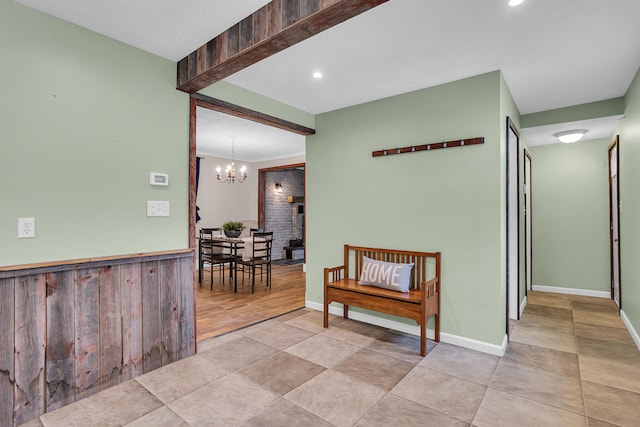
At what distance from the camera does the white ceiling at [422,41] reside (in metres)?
1.98

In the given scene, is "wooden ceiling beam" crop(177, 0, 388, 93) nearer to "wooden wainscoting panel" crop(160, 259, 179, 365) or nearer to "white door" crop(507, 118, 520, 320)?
"wooden wainscoting panel" crop(160, 259, 179, 365)

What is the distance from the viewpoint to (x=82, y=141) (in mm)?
2219

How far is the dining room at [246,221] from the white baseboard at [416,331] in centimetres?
64

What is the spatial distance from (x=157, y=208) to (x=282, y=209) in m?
5.95

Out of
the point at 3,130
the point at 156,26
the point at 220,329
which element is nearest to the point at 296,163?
the point at 220,329

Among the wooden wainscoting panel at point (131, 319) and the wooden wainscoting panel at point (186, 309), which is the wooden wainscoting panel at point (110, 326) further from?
the wooden wainscoting panel at point (186, 309)

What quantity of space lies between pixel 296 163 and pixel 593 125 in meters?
4.90

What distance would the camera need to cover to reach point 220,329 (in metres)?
3.36

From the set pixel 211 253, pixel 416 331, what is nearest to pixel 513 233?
pixel 416 331

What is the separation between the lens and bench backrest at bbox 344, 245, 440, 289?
3.16 m

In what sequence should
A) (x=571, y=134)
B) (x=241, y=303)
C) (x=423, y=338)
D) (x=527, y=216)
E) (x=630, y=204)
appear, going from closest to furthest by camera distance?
(x=423, y=338) < (x=630, y=204) < (x=571, y=134) < (x=241, y=303) < (x=527, y=216)

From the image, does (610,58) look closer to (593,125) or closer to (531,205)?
(593,125)

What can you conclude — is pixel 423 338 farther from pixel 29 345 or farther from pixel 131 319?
pixel 29 345

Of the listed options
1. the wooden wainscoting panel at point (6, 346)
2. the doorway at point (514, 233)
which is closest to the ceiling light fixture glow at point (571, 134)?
the doorway at point (514, 233)
